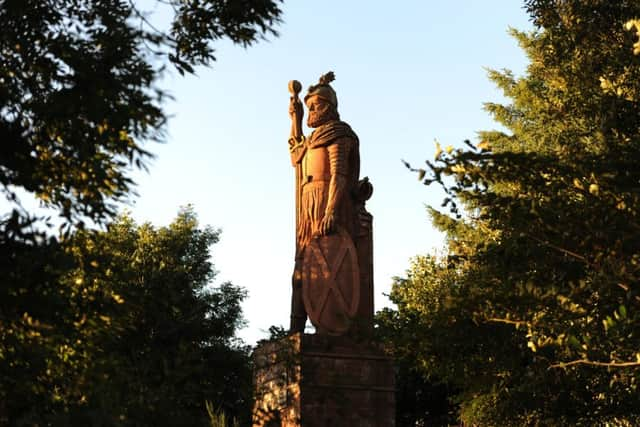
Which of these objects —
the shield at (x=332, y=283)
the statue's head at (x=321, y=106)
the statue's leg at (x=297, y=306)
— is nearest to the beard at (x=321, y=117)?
the statue's head at (x=321, y=106)

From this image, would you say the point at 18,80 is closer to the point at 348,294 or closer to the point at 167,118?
the point at 167,118

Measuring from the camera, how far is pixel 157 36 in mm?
9930

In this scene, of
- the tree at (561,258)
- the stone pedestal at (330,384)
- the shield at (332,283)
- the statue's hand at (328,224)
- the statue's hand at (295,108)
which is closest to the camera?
the tree at (561,258)

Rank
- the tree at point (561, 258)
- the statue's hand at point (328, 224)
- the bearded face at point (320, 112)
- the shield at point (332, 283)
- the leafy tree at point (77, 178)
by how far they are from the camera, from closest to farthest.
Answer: the leafy tree at point (77, 178) < the tree at point (561, 258) < the shield at point (332, 283) < the statue's hand at point (328, 224) < the bearded face at point (320, 112)

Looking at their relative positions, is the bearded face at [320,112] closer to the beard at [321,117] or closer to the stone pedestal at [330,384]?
the beard at [321,117]

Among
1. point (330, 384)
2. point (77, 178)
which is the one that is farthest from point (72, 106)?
point (330, 384)

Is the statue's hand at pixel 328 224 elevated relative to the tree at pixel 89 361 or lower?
elevated

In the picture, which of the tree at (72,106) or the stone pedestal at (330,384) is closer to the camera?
the tree at (72,106)

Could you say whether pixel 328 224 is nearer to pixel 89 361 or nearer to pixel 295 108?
pixel 295 108

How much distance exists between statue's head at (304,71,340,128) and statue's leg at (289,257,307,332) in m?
2.17

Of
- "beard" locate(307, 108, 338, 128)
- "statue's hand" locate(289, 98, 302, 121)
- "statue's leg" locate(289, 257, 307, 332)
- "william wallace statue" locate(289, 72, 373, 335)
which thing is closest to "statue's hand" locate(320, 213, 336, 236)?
"william wallace statue" locate(289, 72, 373, 335)

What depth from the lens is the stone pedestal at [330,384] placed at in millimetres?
14250

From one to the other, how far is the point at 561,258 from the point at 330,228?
3.35 meters

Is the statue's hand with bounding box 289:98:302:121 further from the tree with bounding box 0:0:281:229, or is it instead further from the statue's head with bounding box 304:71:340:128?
the tree with bounding box 0:0:281:229
